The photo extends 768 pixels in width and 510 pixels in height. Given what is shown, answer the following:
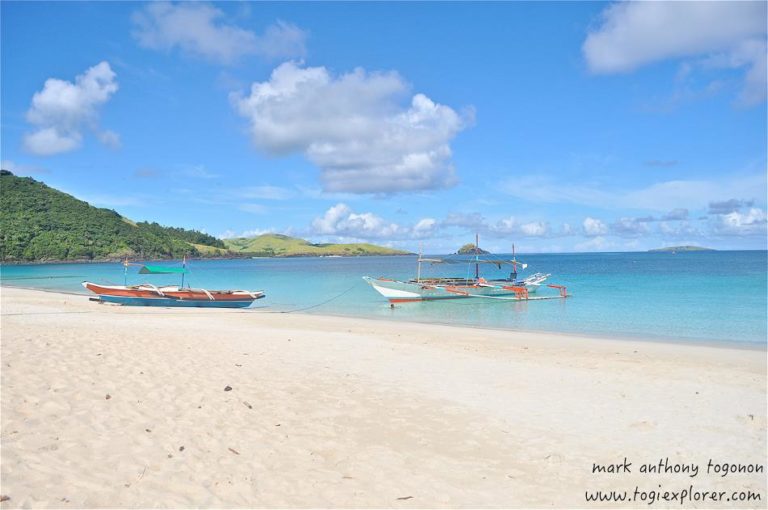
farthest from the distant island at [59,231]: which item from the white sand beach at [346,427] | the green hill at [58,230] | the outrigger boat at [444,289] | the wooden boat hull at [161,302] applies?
the white sand beach at [346,427]

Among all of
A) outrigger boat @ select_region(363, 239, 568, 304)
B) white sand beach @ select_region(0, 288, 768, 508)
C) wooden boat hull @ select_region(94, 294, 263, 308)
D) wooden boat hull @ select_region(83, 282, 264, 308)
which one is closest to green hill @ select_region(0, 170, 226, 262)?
wooden boat hull @ select_region(83, 282, 264, 308)

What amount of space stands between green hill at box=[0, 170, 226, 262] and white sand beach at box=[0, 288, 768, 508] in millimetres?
121544

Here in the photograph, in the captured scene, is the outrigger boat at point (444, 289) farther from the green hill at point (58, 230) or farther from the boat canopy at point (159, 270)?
the green hill at point (58, 230)

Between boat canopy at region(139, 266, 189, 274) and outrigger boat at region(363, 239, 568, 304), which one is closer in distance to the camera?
boat canopy at region(139, 266, 189, 274)

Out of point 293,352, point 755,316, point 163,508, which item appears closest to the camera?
point 163,508

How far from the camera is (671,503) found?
18.1 ft

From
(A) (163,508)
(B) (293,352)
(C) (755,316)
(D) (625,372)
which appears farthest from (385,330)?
(C) (755,316)

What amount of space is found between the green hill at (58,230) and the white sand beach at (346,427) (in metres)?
122

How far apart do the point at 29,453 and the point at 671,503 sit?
7.14 meters

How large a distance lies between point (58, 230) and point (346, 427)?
145 m

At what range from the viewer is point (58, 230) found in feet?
411

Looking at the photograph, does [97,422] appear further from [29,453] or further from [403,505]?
[403,505]

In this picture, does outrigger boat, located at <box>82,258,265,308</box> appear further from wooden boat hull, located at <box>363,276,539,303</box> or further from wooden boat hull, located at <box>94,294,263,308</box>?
wooden boat hull, located at <box>363,276,539,303</box>

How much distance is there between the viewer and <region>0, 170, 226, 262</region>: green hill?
112 metres
